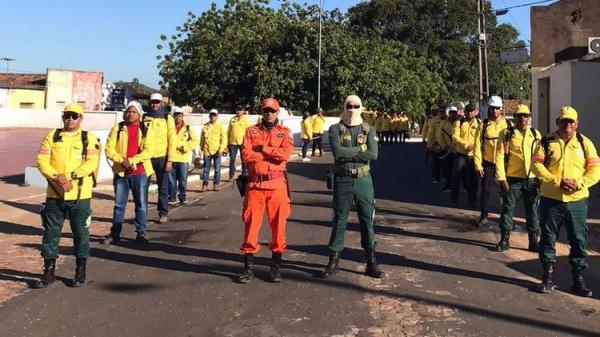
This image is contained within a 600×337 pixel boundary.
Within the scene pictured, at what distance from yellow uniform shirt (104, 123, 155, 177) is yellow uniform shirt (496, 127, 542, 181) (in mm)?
4386

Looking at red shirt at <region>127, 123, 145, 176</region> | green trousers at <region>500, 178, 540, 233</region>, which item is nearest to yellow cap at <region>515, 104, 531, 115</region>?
green trousers at <region>500, 178, 540, 233</region>

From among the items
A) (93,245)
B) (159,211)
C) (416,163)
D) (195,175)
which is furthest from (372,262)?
(416,163)

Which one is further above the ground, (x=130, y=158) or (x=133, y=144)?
(x=133, y=144)

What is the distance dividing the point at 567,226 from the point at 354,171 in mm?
2115

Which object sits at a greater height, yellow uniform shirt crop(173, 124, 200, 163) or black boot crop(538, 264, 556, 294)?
yellow uniform shirt crop(173, 124, 200, 163)

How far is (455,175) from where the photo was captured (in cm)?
1116

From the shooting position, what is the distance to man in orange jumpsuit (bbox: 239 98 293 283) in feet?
18.7

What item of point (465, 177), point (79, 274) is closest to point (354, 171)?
point (79, 274)

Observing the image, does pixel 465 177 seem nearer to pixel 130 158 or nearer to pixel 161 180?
pixel 161 180

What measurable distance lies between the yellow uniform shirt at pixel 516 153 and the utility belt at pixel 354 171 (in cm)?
227

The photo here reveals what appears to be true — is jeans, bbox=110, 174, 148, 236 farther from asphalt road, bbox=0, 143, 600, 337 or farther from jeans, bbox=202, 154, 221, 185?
jeans, bbox=202, 154, 221, 185

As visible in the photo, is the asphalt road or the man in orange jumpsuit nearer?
the asphalt road

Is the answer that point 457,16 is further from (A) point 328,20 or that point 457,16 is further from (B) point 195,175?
(B) point 195,175

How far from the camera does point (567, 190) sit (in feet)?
18.3
